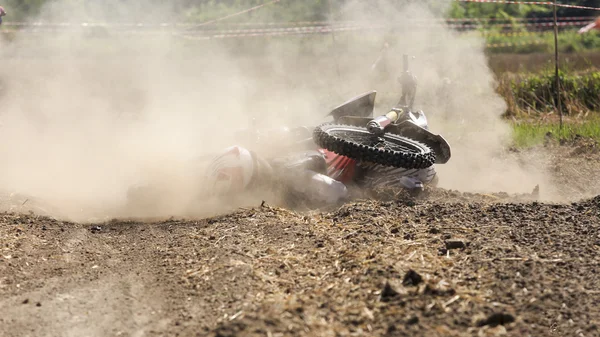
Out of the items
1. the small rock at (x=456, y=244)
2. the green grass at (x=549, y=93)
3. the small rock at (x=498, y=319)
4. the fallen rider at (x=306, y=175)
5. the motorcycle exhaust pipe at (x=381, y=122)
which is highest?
the motorcycle exhaust pipe at (x=381, y=122)

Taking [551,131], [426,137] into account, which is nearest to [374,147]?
[426,137]

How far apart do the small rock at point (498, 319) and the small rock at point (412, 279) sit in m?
0.54

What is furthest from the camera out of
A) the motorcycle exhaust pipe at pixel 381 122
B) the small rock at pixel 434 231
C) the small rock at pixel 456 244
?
the motorcycle exhaust pipe at pixel 381 122

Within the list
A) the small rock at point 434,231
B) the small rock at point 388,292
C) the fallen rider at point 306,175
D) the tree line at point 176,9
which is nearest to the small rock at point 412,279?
the small rock at point 388,292

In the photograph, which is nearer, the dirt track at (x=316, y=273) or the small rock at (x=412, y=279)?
the dirt track at (x=316, y=273)

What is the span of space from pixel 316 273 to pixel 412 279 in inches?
29.9

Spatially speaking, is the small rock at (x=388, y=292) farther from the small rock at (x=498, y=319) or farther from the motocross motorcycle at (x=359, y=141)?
the motocross motorcycle at (x=359, y=141)

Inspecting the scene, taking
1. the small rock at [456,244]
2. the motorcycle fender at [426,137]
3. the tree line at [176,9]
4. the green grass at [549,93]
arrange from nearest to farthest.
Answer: the small rock at [456,244], the motorcycle fender at [426,137], the tree line at [176,9], the green grass at [549,93]

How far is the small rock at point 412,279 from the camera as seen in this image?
4.34 metres

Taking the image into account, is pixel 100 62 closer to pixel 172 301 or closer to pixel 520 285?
pixel 172 301

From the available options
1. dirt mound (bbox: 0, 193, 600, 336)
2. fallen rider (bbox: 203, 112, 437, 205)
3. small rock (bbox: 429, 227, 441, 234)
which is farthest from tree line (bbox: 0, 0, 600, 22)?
small rock (bbox: 429, 227, 441, 234)

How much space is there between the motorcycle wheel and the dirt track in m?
0.67

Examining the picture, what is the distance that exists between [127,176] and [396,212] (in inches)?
154

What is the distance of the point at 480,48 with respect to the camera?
1291 centimetres
